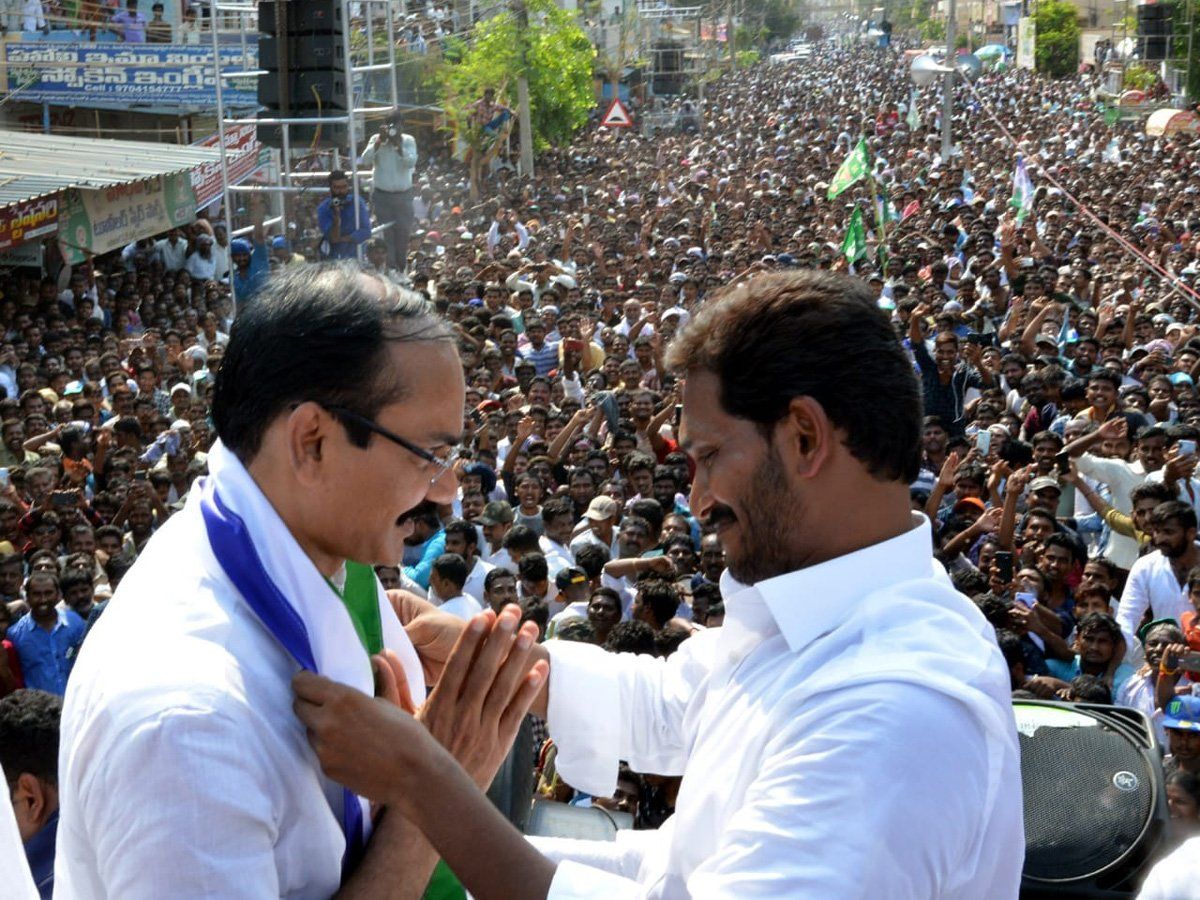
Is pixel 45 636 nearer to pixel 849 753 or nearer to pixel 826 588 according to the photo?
pixel 826 588

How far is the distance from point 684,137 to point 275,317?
34.9m

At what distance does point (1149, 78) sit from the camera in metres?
38.4

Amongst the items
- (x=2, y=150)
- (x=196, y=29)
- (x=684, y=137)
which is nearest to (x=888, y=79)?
(x=684, y=137)

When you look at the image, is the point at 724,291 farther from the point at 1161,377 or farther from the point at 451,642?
the point at 1161,377

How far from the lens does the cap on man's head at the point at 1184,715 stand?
4.25 m

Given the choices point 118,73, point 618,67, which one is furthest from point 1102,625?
point 618,67

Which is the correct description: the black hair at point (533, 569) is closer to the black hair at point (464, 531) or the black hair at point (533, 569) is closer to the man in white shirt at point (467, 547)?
the man in white shirt at point (467, 547)

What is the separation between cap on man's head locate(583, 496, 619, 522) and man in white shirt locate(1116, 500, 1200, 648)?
2.39 metres

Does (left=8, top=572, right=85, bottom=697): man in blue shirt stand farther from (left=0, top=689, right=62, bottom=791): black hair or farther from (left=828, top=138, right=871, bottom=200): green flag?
(left=828, top=138, right=871, bottom=200): green flag

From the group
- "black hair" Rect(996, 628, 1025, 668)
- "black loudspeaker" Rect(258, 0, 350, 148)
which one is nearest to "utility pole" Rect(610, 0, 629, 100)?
"black loudspeaker" Rect(258, 0, 350, 148)

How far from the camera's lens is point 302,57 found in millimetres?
9117

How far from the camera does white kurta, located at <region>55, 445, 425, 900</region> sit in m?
1.32

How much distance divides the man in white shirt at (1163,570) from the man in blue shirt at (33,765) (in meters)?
4.05

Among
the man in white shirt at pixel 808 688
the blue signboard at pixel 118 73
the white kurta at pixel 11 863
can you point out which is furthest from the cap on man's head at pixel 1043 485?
the blue signboard at pixel 118 73
